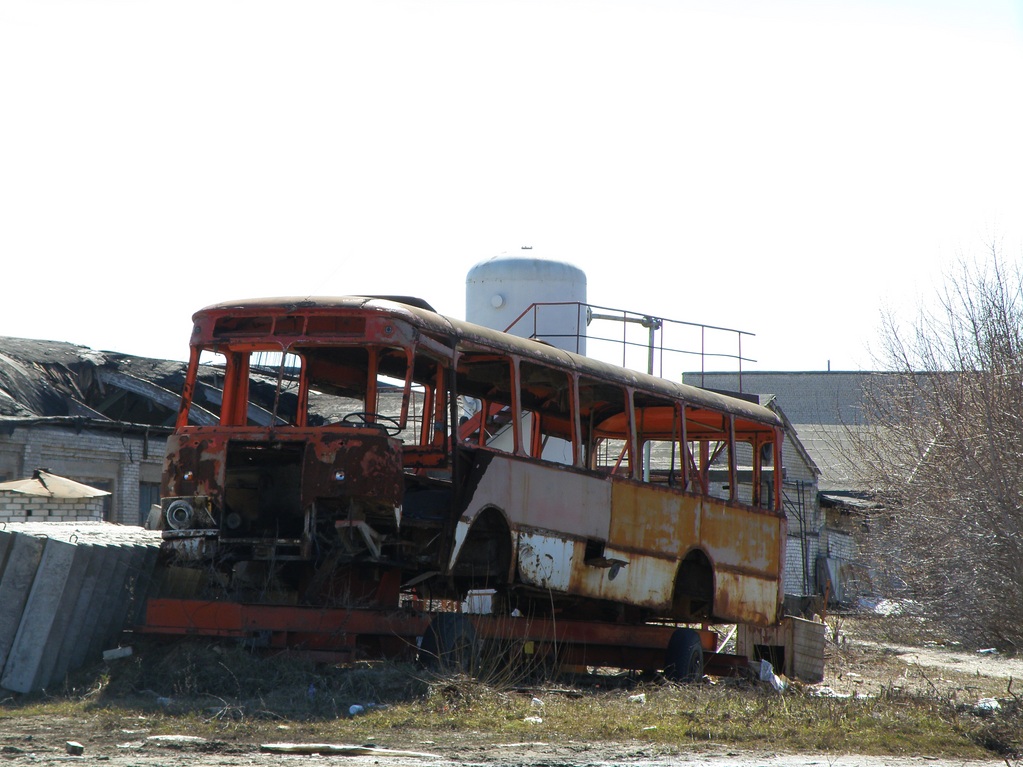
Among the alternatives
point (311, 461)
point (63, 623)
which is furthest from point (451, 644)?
point (63, 623)

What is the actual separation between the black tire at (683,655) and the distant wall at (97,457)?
10.4m

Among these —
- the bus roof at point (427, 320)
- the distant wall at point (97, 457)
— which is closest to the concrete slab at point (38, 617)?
the bus roof at point (427, 320)

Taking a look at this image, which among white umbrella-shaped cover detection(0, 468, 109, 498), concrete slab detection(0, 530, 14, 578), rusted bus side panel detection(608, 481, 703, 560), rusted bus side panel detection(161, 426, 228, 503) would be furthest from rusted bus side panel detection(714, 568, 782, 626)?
white umbrella-shaped cover detection(0, 468, 109, 498)

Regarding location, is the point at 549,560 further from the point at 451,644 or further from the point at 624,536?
the point at 451,644

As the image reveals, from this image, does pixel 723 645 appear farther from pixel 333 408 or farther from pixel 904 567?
pixel 904 567

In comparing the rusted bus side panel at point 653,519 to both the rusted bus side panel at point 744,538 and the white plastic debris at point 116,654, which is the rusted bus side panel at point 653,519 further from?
the white plastic debris at point 116,654

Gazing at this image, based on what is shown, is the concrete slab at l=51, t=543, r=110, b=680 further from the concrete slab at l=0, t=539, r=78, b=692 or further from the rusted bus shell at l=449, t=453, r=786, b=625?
the rusted bus shell at l=449, t=453, r=786, b=625

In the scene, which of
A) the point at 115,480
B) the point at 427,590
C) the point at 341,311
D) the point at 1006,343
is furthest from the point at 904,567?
the point at 341,311

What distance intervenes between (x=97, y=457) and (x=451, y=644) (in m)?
12.7

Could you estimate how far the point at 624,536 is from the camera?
14070mm

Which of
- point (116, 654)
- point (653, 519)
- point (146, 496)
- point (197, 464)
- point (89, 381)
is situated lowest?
point (116, 654)

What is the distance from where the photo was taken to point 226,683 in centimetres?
1039

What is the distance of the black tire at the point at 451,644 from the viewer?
11.3m

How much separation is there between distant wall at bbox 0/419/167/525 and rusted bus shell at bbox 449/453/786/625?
10384mm
